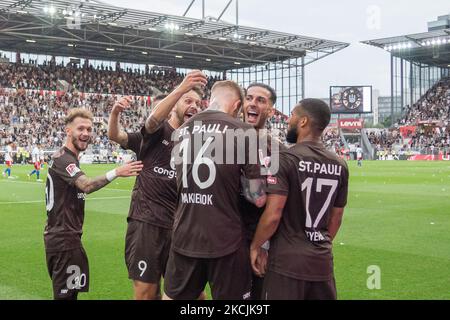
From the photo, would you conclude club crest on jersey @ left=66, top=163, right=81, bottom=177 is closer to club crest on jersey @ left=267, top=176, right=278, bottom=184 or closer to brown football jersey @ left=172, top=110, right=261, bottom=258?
A: brown football jersey @ left=172, top=110, right=261, bottom=258

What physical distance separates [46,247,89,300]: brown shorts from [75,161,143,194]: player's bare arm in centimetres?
63

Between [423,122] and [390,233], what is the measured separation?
61703mm

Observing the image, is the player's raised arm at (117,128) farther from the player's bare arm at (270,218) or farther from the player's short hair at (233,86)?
the player's bare arm at (270,218)

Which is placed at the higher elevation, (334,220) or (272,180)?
(272,180)

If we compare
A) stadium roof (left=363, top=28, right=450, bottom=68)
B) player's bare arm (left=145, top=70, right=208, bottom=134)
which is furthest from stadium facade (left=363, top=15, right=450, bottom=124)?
player's bare arm (left=145, top=70, right=208, bottom=134)

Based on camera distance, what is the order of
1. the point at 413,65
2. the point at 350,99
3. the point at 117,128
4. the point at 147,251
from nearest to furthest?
the point at 147,251 < the point at 117,128 < the point at 350,99 < the point at 413,65

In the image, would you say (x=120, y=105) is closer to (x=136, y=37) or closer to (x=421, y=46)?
(x=136, y=37)

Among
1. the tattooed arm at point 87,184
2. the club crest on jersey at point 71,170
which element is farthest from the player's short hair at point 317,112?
the club crest on jersey at point 71,170

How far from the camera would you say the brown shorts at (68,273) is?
5203mm

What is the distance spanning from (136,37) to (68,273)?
48894 mm

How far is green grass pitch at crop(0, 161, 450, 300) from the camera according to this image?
712cm

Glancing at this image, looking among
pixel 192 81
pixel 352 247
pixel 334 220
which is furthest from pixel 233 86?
pixel 352 247

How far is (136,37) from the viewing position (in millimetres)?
52000
